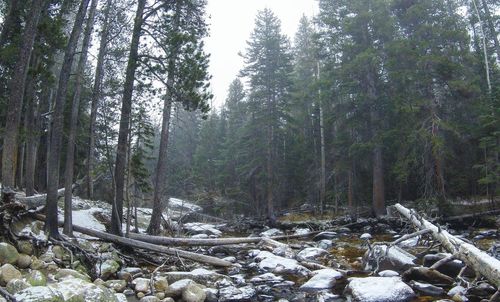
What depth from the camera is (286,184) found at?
32.9 metres

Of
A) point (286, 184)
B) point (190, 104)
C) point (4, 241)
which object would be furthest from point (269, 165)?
point (4, 241)

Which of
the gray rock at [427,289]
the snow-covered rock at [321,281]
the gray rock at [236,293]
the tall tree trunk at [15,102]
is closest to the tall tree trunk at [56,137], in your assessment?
the tall tree trunk at [15,102]

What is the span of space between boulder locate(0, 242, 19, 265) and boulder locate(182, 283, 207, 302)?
9.81 ft

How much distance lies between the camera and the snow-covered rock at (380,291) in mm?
6742

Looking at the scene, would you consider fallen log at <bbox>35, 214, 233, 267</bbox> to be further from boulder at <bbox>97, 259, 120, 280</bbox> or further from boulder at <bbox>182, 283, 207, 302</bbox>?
boulder at <bbox>182, 283, 207, 302</bbox>

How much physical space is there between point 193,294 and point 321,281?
2.79 metres

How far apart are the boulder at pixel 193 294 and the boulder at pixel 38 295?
2.90 meters

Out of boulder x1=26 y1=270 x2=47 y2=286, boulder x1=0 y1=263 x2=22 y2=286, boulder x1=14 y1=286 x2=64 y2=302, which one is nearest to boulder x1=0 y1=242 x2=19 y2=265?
boulder x1=0 y1=263 x2=22 y2=286

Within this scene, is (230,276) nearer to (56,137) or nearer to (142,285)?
(142,285)

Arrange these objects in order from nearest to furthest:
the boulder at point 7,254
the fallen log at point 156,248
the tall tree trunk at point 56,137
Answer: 1. the boulder at point 7,254
2. the tall tree trunk at point 56,137
3. the fallen log at point 156,248

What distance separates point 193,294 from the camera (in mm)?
7160

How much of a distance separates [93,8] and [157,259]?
7126 millimetres

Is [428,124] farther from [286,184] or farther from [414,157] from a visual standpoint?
[286,184]

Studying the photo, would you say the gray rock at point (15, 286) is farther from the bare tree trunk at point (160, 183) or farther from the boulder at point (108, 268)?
the bare tree trunk at point (160, 183)
